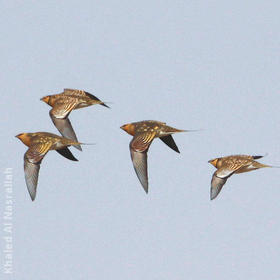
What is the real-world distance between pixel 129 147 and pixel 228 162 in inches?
128

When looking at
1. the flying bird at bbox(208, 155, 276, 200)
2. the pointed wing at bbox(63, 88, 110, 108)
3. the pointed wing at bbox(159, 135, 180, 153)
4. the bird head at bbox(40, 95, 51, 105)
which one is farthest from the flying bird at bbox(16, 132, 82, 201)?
the flying bird at bbox(208, 155, 276, 200)

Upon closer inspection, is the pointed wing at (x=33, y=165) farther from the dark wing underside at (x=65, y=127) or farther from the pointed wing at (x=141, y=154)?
the pointed wing at (x=141, y=154)

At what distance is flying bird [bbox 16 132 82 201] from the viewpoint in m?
28.9

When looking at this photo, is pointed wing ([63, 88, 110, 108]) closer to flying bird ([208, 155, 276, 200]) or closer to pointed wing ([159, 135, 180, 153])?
pointed wing ([159, 135, 180, 153])

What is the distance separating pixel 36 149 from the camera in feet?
98.5

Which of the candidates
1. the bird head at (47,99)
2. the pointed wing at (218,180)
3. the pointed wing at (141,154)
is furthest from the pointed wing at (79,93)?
the pointed wing at (218,180)

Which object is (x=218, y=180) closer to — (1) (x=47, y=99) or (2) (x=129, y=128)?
(2) (x=129, y=128)

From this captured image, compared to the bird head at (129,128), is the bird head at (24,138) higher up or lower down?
lower down

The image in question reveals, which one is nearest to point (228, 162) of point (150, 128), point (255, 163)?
point (255, 163)

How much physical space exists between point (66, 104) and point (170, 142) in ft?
13.6

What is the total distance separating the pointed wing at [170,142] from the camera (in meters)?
33.7

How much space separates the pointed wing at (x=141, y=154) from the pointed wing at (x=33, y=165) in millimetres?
2888

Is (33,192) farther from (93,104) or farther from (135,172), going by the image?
(93,104)

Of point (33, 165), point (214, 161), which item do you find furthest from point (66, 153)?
point (214, 161)
